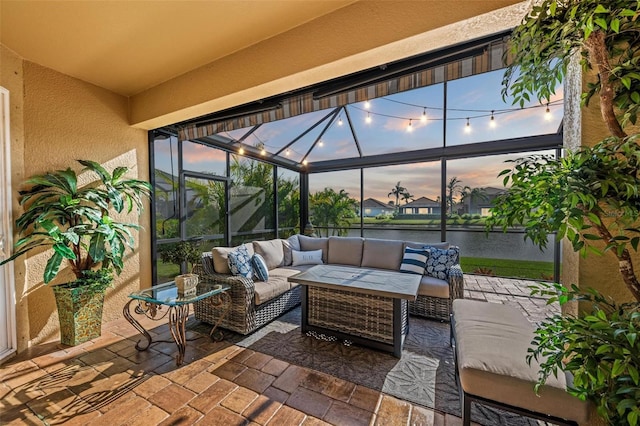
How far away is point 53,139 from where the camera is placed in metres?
2.71

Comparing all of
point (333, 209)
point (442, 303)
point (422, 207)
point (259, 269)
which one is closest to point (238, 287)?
point (259, 269)

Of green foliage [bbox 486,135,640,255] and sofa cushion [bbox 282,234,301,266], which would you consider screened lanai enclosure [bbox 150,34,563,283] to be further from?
green foliage [bbox 486,135,640,255]

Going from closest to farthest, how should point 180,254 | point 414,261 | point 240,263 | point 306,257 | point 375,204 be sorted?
point 240,263 < point 414,261 < point 180,254 < point 306,257 < point 375,204

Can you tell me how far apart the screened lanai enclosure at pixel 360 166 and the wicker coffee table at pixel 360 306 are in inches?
75.9

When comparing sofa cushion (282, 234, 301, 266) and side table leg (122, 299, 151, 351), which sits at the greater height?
sofa cushion (282, 234, 301, 266)

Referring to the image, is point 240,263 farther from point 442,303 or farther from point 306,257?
point 442,303

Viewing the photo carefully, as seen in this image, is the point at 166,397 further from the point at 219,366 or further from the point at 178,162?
the point at 178,162

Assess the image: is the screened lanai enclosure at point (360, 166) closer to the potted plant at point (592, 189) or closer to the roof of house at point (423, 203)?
the roof of house at point (423, 203)

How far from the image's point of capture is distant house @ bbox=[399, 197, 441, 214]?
5.46m

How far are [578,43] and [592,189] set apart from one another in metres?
0.58

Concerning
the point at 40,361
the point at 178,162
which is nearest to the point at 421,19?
the point at 178,162

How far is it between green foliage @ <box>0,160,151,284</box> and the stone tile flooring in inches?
33.1

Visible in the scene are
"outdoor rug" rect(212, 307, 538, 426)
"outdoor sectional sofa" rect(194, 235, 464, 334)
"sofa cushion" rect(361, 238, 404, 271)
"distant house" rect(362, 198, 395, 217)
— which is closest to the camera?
"outdoor rug" rect(212, 307, 538, 426)

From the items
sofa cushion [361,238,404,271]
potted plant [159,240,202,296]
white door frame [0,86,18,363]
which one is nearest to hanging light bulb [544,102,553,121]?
sofa cushion [361,238,404,271]
